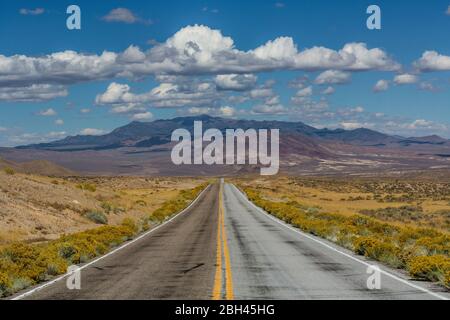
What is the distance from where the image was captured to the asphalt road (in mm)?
12906

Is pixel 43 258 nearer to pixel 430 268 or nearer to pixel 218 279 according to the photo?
pixel 218 279

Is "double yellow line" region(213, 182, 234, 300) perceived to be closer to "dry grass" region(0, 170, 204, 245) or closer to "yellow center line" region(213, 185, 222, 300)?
"yellow center line" region(213, 185, 222, 300)

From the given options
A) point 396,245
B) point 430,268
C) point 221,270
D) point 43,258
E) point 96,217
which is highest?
point 430,268

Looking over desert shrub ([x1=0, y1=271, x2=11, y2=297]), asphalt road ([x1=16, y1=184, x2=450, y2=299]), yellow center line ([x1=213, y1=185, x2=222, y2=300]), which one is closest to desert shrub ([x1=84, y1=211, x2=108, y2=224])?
asphalt road ([x1=16, y1=184, x2=450, y2=299])

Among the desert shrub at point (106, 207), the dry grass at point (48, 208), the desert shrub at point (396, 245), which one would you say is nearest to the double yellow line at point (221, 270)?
the desert shrub at point (396, 245)

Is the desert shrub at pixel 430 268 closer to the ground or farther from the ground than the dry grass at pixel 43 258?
Result: farther from the ground

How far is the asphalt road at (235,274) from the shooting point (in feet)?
42.3

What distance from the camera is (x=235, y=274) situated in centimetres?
1564

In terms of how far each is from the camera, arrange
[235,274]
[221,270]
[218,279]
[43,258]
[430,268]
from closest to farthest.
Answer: [218,279], [430,268], [235,274], [221,270], [43,258]

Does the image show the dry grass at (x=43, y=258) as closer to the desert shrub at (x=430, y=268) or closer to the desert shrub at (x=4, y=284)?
the desert shrub at (x=4, y=284)

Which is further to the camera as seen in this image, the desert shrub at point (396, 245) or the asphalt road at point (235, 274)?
the desert shrub at point (396, 245)

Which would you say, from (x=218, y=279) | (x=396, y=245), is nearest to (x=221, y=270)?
(x=218, y=279)
